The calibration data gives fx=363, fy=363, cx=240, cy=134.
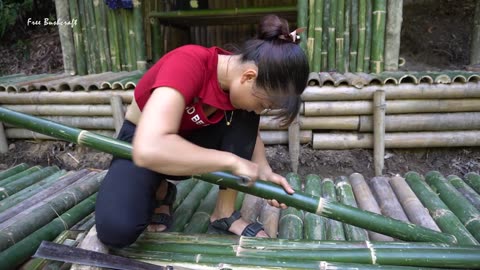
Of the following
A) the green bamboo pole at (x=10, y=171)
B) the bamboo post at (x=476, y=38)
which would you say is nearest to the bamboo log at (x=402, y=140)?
the bamboo post at (x=476, y=38)

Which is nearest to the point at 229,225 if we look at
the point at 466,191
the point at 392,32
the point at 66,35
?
the point at 466,191

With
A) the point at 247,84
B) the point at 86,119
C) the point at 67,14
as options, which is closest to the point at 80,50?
the point at 67,14

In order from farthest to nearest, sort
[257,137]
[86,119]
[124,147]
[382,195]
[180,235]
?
[86,119] < [382,195] < [257,137] < [180,235] < [124,147]

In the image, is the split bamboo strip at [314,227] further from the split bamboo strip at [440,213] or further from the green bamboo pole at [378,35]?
the green bamboo pole at [378,35]

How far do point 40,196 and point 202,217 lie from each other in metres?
0.94

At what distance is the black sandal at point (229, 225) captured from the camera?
167 centimetres

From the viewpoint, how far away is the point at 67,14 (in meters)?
4.16

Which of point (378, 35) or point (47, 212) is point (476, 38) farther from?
point (47, 212)

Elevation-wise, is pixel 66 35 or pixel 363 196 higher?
pixel 66 35

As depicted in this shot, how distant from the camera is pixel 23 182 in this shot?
7.82 feet

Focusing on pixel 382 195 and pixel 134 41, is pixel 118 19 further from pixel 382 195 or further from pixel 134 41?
pixel 382 195

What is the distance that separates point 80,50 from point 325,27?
110 inches

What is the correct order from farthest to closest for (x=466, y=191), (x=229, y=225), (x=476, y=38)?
(x=476, y=38) < (x=466, y=191) < (x=229, y=225)

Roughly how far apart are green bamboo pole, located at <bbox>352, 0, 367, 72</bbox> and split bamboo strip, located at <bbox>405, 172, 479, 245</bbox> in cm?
163
